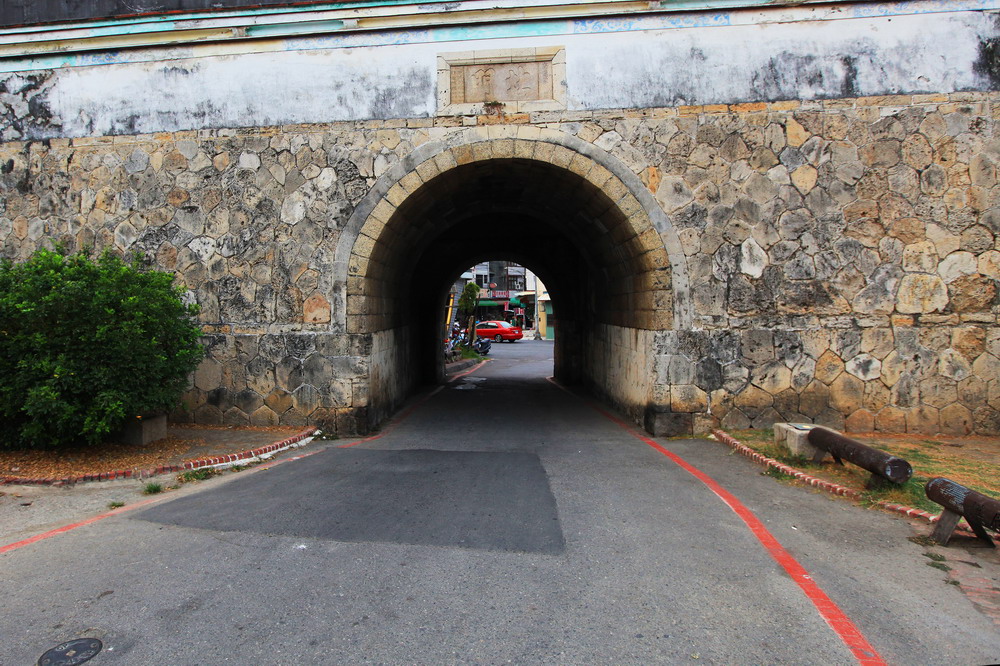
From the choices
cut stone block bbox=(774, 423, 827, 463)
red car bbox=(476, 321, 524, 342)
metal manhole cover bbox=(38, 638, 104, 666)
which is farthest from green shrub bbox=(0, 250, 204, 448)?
red car bbox=(476, 321, 524, 342)

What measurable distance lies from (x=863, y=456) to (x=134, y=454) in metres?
7.82

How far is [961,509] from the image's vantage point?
12.7 feet

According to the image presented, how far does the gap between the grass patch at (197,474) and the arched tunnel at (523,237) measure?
98.3 inches

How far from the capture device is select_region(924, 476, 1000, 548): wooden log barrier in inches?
143

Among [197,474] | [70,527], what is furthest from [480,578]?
[197,474]

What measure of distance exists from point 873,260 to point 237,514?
8.22m

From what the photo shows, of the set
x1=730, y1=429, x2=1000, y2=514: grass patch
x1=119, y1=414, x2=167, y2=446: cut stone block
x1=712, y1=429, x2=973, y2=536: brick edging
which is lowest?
x1=712, y1=429, x2=973, y2=536: brick edging

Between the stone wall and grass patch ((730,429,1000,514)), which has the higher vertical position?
the stone wall

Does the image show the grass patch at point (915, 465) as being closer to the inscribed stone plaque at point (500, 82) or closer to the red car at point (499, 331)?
the inscribed stone plaque at point (500, 82)

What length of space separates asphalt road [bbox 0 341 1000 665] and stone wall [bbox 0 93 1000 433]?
2117 mm

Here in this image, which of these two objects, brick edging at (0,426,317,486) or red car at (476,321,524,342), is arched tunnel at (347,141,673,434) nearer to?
brick edging at (0,426,317,486)

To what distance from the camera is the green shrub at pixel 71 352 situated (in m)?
5.79

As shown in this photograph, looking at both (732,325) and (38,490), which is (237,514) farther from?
(732,325)

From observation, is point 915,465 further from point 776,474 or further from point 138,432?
point 138,432
